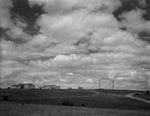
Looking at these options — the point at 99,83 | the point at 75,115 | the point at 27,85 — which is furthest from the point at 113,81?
the point at 75,115

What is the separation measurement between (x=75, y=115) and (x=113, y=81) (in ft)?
582

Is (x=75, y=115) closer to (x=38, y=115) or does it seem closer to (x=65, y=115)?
(x=65, y=115)

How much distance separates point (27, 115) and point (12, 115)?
111cm

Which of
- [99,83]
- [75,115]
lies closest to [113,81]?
[99,83]

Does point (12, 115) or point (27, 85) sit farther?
point (27, 85)

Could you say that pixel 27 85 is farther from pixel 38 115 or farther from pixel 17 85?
pixel 38 115

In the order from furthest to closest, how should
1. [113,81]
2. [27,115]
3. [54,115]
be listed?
[113,81]
[54,115]
[27,115]

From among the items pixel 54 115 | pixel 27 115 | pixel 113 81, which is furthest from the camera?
pixel 113 81

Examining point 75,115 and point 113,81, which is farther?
point 113,81

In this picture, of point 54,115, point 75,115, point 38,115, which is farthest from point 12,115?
point 75,115

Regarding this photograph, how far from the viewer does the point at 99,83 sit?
630 ft

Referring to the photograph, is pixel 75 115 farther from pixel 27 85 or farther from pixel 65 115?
pixel 27 85

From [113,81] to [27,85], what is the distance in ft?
255

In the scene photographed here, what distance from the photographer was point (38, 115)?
1566 centimetres
